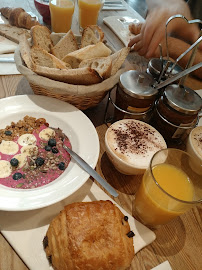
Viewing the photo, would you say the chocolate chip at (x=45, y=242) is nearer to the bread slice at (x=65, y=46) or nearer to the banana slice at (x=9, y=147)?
the banana slice at (x=9, y=147)

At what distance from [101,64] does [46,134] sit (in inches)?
15.5

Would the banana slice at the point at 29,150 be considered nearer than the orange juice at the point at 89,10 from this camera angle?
Yes

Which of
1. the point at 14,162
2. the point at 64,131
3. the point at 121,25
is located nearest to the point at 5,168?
the point at 14,162

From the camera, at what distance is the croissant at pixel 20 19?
1459 mm

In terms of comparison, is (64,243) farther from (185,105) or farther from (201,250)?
(185,105)

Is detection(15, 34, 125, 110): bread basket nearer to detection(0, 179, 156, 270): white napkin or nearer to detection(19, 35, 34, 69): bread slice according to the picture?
detection(19, 35, 34, 69): bread slice

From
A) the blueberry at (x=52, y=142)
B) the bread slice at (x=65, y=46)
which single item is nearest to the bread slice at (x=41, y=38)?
the bread slice at (x=65, y=46)

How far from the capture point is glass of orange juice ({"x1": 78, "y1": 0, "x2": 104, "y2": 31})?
1568mm

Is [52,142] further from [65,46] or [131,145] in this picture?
[65,46]

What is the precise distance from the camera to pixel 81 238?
58cm

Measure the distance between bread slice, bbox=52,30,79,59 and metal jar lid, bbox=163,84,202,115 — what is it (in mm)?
553

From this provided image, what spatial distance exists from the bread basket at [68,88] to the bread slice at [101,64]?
4 centimetres

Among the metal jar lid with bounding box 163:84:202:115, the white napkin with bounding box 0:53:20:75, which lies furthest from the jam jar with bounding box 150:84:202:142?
the white napkin with bounding box 0:53:20:75

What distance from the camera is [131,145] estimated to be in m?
0.85
